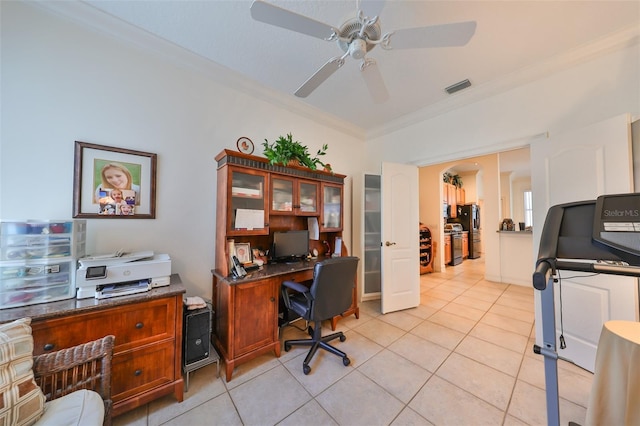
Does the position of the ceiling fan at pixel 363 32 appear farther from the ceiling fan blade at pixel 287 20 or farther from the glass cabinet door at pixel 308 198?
the glass cabinet door at pixel 308 198

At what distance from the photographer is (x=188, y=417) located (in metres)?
1.44

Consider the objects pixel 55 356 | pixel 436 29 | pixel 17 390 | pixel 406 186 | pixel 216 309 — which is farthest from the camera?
pixel 406 186

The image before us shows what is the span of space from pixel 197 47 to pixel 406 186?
299cm

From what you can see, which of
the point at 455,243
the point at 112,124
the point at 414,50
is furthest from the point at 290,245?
the point at 455,243

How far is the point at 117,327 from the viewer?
138cm

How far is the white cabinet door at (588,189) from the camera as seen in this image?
171 centimetres

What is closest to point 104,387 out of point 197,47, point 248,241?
point 248,241

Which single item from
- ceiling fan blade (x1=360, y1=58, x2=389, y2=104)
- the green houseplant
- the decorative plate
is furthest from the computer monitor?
ceiling fan blade (x1=360, y1=58, x2=389, y2=104)

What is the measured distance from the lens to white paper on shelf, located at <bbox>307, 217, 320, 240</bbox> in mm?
2875

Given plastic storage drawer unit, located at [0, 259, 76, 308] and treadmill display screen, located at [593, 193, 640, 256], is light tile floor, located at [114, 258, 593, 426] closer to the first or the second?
plastic storage drawer unit, located at [0, 259, 76, 308]

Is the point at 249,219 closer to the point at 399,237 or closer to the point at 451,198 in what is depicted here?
the point at 399,237

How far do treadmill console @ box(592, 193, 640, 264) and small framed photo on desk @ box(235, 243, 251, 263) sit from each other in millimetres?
2487

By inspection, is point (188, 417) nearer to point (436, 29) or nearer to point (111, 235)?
point (111, 235)

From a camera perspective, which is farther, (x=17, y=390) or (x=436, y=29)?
(x=436, y=29)
